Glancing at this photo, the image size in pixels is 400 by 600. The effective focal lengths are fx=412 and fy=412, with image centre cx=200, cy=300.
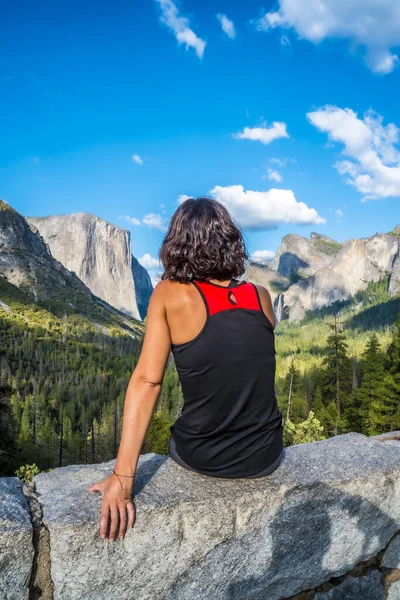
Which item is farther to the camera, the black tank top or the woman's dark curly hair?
the woman's dark curly hair

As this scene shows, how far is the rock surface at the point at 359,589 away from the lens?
3.04 m

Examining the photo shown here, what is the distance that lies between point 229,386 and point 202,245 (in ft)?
2.98

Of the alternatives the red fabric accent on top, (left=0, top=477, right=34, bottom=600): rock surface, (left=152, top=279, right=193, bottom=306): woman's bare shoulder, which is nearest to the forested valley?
(left=0, top=477, right=34, bottom=600): rock surface

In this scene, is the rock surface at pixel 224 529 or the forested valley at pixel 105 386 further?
the forested valley at pixel 105 386

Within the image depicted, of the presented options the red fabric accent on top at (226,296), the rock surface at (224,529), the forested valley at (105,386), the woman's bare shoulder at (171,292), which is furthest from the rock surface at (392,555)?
the forested valley at (105,386)

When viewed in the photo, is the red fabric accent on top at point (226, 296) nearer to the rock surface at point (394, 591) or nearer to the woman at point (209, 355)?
the woman at point (209, 355)

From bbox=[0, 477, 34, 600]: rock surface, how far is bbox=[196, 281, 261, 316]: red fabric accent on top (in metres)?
Result: 1.48

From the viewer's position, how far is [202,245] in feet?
8.71

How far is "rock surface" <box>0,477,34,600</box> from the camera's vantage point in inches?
76.3

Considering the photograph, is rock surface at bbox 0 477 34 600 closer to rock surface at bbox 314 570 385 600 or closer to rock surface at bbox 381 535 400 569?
rock surface at bbox 314 570 385 600

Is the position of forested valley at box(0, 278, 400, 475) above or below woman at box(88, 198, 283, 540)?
below

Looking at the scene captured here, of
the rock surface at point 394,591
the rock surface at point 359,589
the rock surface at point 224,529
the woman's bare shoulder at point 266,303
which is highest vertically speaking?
the woman's bare shoulder at point 266,303

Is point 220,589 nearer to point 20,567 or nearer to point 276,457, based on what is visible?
point 276,457

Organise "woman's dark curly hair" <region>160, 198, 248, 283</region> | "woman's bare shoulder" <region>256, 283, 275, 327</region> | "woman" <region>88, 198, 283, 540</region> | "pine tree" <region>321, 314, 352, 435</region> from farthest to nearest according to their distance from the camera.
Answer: "pine tree" <region>321, 314, 352, 435</region> → "woman's bare shoulder" <region>256, 283, 275, 327</region> → "woman's dark curly hair" <region>160, 198, 248, 283</region> → "woman" <region>88, 198, 283, 540</region>
